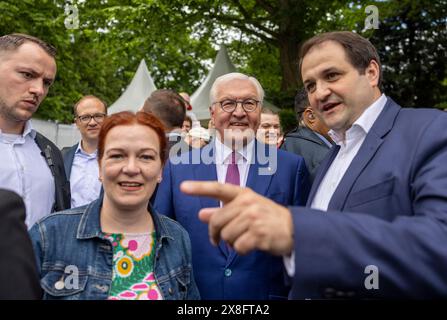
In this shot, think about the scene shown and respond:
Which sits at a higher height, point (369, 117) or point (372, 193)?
point (369, 117)

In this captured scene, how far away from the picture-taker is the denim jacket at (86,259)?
213 centimetres

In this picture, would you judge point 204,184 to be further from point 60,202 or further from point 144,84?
point 144,84

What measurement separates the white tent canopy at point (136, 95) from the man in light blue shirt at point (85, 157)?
10356 millimetres

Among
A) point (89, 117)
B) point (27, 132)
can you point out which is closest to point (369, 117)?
point (27, 132)

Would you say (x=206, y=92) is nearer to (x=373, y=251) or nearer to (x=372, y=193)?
(x=372, y=193)

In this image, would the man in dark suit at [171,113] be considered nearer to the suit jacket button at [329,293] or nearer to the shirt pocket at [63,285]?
the shirt pocket at [63,285]

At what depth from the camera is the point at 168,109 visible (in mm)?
4133

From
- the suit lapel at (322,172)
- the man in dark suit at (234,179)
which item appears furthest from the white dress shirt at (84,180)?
the suit lapel at (322,172)

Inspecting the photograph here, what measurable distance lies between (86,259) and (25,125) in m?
1.59

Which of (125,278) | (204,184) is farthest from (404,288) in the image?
(125,278)

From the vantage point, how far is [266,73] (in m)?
19.5

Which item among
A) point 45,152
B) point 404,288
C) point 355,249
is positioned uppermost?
point 45,152

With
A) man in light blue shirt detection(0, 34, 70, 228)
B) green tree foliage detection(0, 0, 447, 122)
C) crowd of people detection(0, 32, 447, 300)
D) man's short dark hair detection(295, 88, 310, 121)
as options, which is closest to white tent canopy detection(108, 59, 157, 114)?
green tree foliage detection(0, 0, 447, 122)
